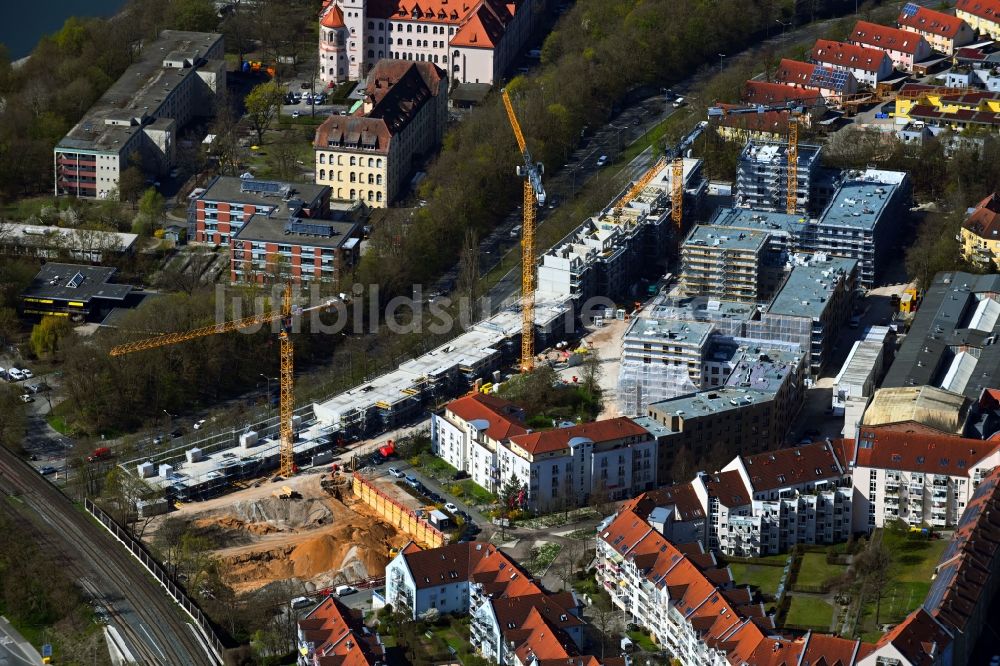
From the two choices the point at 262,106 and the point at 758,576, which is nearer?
the point at 758,576

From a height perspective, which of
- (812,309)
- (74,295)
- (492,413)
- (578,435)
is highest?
(812,309)

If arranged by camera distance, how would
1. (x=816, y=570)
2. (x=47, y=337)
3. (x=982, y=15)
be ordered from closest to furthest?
(x=816, y=570), (x=47, y=337), (x=982, y=15)

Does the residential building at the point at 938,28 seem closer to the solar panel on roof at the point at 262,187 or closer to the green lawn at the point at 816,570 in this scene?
the solar panel on roof at the point at 262,187

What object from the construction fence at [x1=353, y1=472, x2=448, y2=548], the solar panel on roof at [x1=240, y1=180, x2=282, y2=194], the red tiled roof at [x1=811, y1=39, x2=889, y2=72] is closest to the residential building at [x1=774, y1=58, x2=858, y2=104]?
the red tiled roof at [x1=811, y1=39, x2=889, y2=72]

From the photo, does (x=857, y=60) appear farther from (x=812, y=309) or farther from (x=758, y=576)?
(x=758, y=576)

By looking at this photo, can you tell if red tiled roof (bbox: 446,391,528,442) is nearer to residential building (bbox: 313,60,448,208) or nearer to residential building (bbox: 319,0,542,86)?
residential building (bbox: 313,60,448,208)

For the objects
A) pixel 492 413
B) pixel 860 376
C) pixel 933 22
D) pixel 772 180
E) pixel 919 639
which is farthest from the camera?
pixel 933 22

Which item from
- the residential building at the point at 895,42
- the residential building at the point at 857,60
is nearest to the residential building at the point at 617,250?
the residential building at the point at 857,60

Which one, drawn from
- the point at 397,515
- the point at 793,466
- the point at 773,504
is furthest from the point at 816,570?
the point at 397,515
